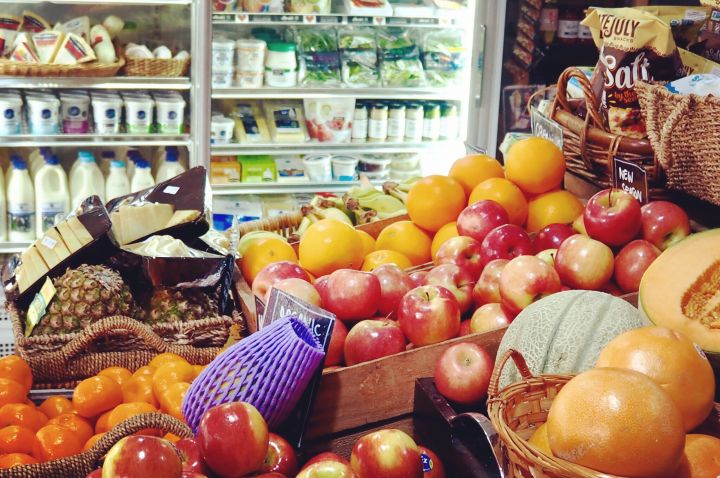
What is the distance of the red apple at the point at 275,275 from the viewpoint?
64.4 inches

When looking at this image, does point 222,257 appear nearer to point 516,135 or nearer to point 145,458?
point 145,458

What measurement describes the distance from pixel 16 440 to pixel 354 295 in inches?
24.4

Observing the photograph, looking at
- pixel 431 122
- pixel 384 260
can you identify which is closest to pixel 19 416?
pixel 384 260

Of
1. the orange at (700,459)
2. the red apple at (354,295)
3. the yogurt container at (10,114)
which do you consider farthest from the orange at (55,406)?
the yogurt container at (10,114)

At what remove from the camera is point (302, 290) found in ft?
4.91

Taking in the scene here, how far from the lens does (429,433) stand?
1352 mm

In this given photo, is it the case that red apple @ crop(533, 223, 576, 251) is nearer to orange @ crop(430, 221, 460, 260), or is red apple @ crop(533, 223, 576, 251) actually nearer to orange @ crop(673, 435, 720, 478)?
orange @ crop(430, 221, 460, 260)

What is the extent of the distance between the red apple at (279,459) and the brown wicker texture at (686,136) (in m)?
0.88

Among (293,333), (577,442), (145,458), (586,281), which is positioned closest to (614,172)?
(586,281)

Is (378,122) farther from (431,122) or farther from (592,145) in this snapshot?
(592,145)

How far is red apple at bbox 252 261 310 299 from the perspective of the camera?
1.64 meters

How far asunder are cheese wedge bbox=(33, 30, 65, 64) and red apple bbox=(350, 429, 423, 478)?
8.79 ft

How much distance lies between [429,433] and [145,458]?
0.60m

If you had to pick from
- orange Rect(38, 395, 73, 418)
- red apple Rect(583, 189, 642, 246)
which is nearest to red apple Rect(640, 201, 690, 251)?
red apple Rect(583, 189, 642, 246)
